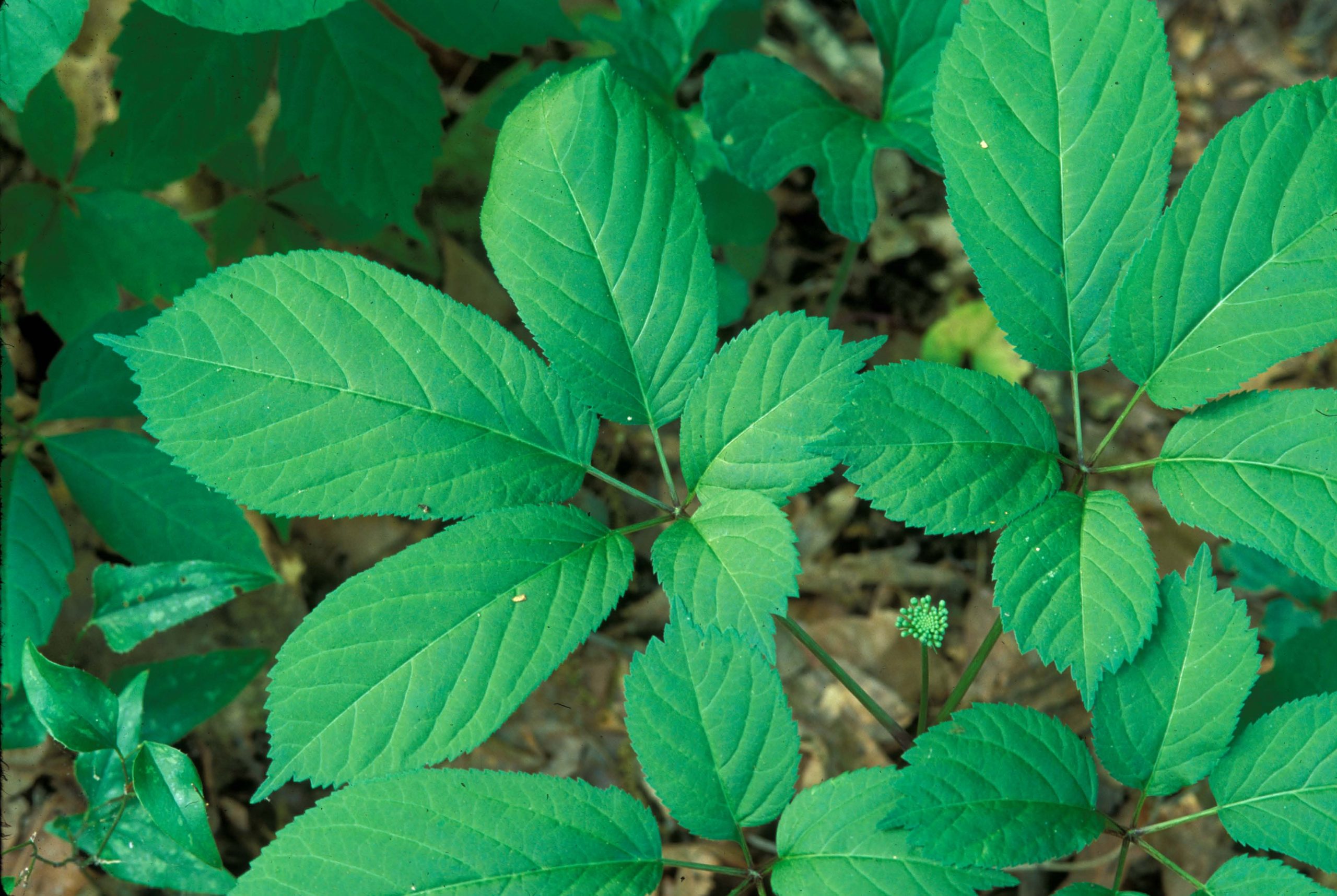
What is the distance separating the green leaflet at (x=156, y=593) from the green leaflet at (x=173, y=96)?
2.42ft

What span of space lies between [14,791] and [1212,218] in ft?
7.30

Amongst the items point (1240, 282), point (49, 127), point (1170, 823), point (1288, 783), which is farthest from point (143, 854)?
point (1240, 282)

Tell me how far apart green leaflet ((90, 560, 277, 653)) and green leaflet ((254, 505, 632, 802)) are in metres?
0.62

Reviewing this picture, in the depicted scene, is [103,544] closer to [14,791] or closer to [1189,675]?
[14,791]

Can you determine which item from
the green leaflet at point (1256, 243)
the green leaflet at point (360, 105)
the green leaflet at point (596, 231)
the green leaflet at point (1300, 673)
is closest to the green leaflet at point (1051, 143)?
the green leaflet at point (1256, 243)

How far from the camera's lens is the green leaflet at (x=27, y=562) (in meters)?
1.49

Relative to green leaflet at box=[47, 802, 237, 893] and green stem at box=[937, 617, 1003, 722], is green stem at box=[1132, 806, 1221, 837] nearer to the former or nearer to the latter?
green stem at box=[937, 617, 1003, 722]

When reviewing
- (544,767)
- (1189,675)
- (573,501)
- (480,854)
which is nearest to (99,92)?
(573,501)

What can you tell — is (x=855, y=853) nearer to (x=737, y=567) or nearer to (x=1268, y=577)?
(x=737, y=567)

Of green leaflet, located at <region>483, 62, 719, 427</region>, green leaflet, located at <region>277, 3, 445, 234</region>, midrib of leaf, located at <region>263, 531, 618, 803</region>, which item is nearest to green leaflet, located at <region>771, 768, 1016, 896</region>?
midrib of leaf, located at <region>263, 531, 618, 803</region>

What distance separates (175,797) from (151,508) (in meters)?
0.55

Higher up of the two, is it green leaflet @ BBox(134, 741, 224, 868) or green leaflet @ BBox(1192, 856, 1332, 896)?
green leaflet @ BBox(1192, 856, 1332, 896)

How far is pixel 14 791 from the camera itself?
1.76m

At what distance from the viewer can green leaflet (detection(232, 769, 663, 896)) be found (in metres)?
1.01
